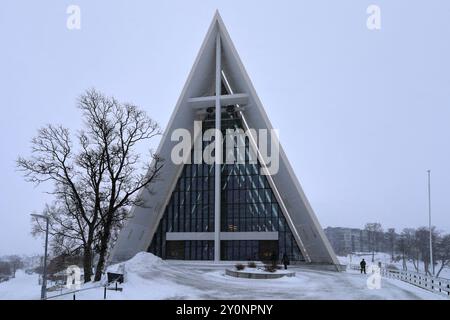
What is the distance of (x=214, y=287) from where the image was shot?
54.5 feet

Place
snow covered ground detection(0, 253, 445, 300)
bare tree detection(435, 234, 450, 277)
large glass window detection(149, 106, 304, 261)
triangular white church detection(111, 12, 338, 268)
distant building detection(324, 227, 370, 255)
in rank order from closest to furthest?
snow covered ground detection(0, 253, 445, 300) < triangular white church detection(111, 12, 338, 268) < large glass window detection(149, 106, 304, 261) < bare tree detection(435, 234, 450, 277) < distant building detection(324, 227, 370, 255)

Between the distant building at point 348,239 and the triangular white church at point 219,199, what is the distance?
372ft

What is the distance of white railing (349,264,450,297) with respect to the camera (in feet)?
51.1

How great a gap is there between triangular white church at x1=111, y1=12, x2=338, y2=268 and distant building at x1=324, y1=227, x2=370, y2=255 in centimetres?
11353

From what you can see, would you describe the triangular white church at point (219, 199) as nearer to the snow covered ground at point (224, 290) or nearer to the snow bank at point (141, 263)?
the snow bank at point (141, 263)

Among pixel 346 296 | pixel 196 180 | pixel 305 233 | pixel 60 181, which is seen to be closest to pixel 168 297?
pixel 346 296

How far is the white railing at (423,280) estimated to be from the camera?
15.6 meters

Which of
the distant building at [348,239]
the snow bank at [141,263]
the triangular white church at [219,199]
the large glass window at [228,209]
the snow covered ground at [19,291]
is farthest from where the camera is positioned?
the distant building at [348,239]

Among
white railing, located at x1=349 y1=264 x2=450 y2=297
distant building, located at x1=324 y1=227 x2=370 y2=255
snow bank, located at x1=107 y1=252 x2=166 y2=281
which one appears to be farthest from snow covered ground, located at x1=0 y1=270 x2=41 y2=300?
distant building, located at x1=324 y1=227 x2=370 y2=255

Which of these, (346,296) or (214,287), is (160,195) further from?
(346,296)

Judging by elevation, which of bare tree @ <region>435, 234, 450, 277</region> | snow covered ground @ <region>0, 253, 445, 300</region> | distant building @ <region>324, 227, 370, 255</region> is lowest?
distant building @ <region>324, 227, 370, 255</region>

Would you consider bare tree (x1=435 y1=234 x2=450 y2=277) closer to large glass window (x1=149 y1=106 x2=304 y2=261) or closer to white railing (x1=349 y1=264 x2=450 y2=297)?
large glass window (x1=149 y1=106 x2=304 y2=261)

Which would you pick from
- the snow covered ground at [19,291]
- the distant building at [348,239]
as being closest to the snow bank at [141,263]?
the snow covered ground at [19,291]
